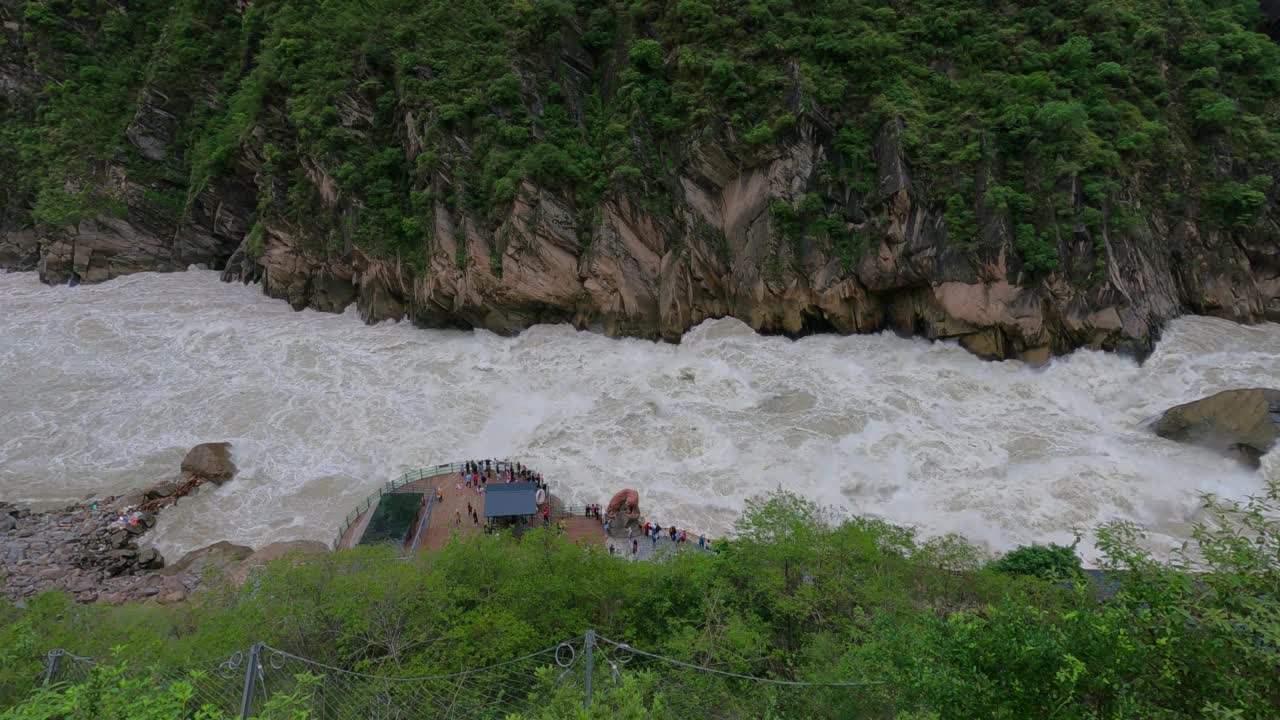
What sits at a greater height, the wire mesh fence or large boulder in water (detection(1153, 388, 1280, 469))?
large boulder in water (detection(1153, 388, 1280, 469))

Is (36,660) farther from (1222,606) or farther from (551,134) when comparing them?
(551,134)

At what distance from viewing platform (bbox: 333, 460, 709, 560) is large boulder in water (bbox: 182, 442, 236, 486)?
716cm

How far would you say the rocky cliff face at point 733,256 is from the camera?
101 ft

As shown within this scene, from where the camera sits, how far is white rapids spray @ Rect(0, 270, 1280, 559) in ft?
78.4

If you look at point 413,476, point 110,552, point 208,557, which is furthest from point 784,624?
point 110,552

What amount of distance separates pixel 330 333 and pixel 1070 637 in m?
43.0

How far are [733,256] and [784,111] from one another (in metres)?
8.73

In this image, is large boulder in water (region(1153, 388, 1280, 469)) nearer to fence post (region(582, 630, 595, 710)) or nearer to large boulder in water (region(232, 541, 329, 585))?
fence post (region(582, 630, 595, 710))

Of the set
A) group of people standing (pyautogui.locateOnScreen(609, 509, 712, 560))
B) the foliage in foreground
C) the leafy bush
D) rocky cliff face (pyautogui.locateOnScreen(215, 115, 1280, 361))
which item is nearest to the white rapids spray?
group of people standing (pyautogui.locateOnScreen(609, 509, 712, 560))

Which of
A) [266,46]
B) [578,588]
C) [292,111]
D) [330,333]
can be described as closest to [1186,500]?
[578,588]

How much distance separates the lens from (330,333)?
40938 millimetres

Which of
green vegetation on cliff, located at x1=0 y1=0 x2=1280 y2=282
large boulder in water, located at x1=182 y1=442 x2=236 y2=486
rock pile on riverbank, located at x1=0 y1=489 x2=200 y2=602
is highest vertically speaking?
green vegetation on cliff, located at x1=0 y1=0 x2=1280 y2=282

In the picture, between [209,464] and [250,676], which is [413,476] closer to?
[209,464]

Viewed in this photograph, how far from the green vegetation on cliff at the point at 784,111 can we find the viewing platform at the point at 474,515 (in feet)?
62.2
